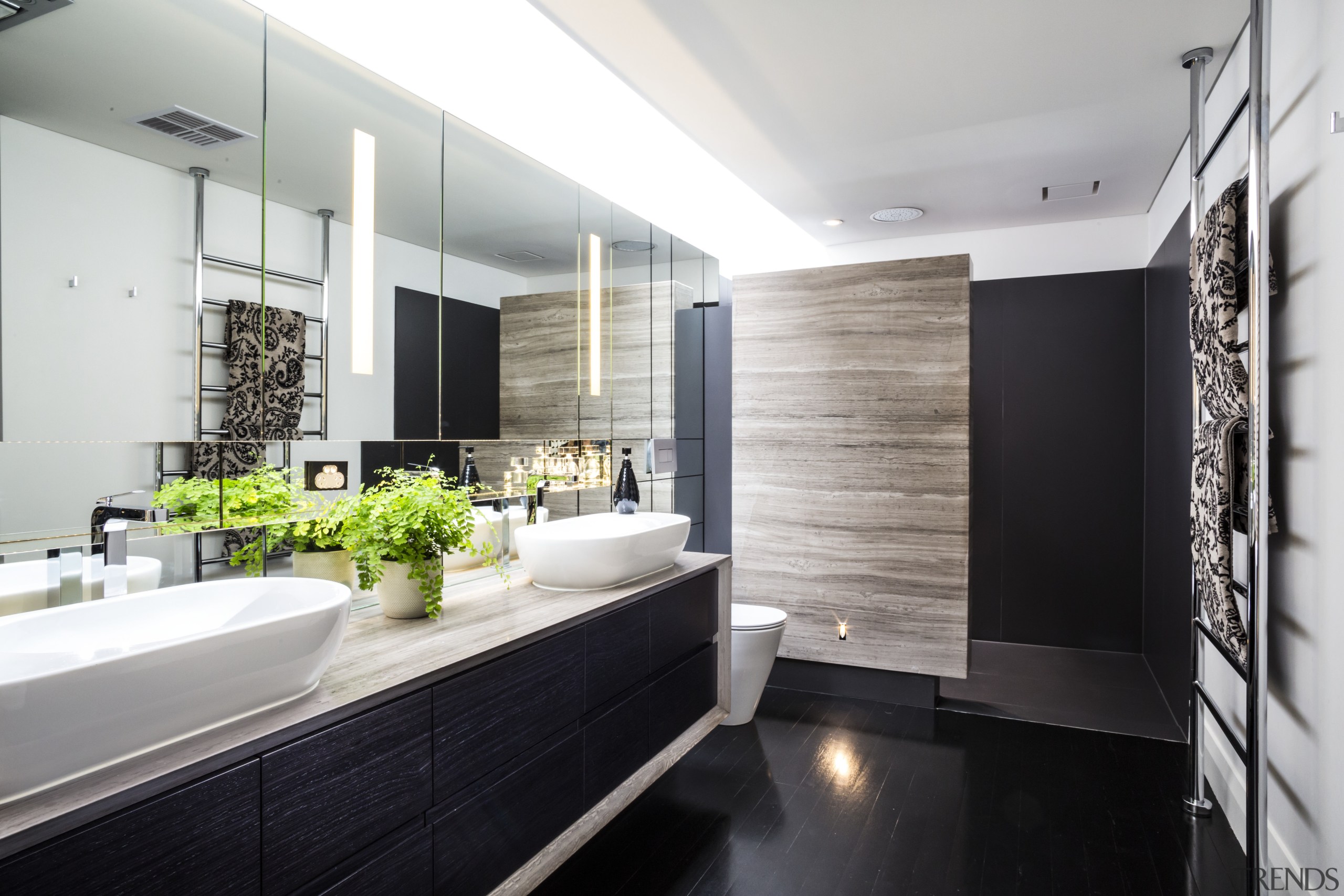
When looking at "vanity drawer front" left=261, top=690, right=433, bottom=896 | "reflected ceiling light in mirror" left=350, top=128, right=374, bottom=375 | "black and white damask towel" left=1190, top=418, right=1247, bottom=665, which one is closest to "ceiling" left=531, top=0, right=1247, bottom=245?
"reflected ceiling light in mirror" left=350, top=128, right=374, bottom=375

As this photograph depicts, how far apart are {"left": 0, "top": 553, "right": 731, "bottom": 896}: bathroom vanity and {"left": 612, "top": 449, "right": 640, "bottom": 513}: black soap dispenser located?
2.03 feet

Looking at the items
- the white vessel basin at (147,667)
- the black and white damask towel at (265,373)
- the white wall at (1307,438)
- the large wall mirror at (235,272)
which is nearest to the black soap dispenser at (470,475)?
the large wall mirror at (235,272)

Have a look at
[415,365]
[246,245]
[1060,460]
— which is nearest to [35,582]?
[246,245]

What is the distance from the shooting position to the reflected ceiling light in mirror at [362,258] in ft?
6.70

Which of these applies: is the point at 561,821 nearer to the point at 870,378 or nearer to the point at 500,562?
the point at 500,562

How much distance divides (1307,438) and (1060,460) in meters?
2.67

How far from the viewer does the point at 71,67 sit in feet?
4.65

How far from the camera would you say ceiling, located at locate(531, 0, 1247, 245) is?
7.17 feet

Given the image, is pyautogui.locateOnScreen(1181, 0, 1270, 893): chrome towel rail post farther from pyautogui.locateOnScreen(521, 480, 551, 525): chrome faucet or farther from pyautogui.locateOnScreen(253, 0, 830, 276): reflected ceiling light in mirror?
pyautogui.locateOnScreen(521, 480, 551, 525): chrome faucet

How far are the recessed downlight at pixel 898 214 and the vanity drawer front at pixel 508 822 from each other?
322cm

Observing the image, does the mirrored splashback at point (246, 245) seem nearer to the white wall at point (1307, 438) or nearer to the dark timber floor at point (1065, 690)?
the white wall at point (1307, 438)

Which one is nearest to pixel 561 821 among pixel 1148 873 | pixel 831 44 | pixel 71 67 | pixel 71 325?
pixel 71 325

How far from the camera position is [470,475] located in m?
2.48

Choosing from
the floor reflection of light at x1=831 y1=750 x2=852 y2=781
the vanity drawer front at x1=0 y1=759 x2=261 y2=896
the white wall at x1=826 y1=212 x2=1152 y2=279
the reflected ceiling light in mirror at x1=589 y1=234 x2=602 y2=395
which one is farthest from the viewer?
the white wall at x1=826 y1=212 x2=1152 y2=279
